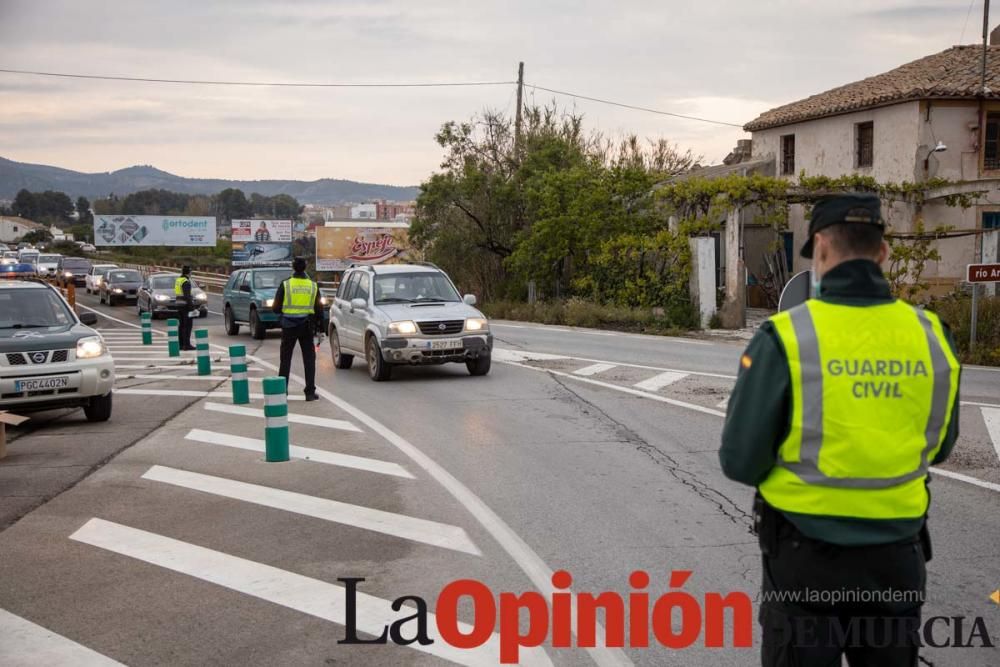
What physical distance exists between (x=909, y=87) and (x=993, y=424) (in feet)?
66.6

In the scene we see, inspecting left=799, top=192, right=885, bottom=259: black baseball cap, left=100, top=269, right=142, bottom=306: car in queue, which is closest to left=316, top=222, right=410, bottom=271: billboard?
left=100, top=269, right=142, bottom=306: car in queue

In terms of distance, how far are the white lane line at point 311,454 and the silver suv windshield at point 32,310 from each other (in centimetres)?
267

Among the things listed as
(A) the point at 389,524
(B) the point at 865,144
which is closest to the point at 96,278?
(B) the point at 865,144

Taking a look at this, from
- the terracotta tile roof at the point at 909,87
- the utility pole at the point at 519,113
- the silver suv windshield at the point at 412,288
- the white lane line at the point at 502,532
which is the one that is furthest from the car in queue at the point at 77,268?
the white lane line at the point at 502,532

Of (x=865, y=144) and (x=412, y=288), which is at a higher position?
(x=865, y=144)

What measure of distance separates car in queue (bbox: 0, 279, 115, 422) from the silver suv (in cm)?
439

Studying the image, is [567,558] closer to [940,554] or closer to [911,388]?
[940,554]

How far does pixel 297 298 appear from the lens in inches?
550

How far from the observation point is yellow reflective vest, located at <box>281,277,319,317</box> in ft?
45.8

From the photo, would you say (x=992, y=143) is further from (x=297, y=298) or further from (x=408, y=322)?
(x=297, y=298)

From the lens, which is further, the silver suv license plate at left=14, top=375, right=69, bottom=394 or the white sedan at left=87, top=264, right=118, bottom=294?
the white sedan at left=87, top=264, right=118, bottom=294

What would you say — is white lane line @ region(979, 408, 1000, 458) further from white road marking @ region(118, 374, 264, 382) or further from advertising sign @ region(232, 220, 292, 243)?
advertising sign @ region(232, 220, 292, 243)

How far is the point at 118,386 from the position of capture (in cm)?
1639

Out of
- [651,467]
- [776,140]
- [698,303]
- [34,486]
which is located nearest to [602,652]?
[651,467]
